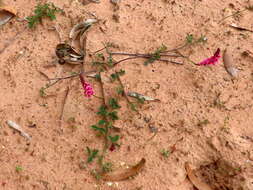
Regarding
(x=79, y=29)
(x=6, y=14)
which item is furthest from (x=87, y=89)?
(x=6, y=14)

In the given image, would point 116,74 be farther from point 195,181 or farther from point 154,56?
point 195,181

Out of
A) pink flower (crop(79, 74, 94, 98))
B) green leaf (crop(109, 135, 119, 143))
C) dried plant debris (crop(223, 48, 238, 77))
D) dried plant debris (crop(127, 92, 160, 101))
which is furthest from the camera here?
dried plant debris (crop(223, 48, 238, 77))

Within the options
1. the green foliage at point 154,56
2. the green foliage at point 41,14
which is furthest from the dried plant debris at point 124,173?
the green foliage at point 41,14

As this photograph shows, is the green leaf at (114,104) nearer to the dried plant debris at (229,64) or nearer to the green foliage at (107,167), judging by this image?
the green foliage at (107,167)

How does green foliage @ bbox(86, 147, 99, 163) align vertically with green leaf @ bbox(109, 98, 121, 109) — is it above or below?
below

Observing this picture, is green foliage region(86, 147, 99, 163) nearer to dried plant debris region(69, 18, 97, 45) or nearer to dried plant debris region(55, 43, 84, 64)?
dried plant debris region(55, 43, 84, 64)

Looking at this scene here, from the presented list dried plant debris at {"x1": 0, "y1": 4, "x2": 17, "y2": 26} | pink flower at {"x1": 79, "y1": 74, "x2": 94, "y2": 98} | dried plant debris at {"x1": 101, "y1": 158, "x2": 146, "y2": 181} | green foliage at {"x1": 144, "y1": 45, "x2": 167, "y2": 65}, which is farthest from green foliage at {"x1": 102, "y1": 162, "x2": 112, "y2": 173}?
dried plant debris at {"x1": 0, "y1": 4, "x2": 17, "y2": 26}

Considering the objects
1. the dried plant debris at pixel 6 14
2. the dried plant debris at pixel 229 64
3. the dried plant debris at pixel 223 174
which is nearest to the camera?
the dried plant debris at pixel 223 174
